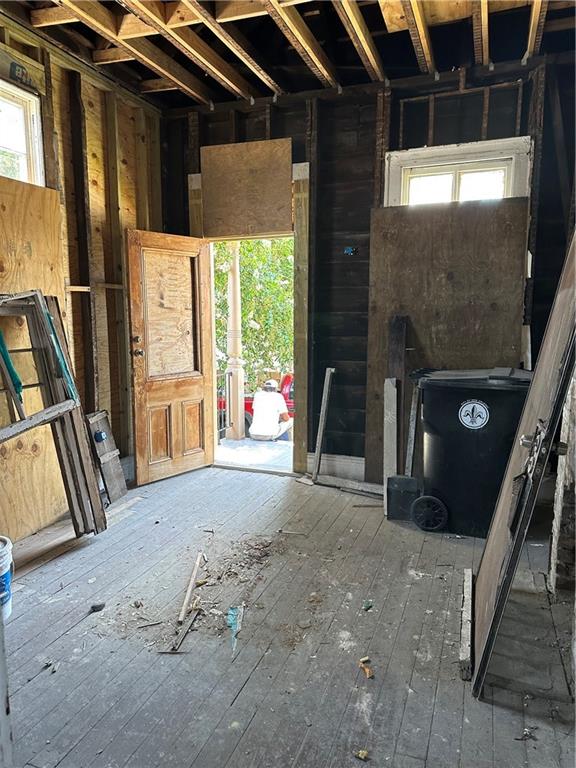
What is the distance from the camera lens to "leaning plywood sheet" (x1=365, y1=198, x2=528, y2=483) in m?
3.46

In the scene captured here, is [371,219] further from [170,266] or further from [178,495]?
[178,495]

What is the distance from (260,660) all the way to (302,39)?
3434mm

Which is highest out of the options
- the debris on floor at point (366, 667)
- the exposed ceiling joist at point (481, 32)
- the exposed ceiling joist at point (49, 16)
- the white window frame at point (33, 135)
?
the exposed ceiling joist at point (49, 16)

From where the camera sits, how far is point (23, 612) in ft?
7.71

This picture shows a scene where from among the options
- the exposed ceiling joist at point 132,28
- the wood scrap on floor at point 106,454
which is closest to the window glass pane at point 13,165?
the exposed ceiling joist at point 132,28

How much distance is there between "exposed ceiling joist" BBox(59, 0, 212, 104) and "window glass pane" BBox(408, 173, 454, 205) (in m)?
1.87

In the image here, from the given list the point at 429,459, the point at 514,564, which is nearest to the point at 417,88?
the point at 429,459

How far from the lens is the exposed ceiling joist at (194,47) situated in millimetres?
2877

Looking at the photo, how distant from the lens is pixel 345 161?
4.04 m

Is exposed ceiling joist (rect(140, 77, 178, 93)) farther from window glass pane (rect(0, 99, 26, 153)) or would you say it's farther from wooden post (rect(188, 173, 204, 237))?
window glass pane (rect(0, 99, 26, 153))

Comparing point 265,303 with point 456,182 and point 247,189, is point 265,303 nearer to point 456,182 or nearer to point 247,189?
point 247,189

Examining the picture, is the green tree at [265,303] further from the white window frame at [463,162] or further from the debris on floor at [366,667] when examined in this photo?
the debris on floor at [366,667]

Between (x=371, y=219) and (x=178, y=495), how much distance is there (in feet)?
8.37

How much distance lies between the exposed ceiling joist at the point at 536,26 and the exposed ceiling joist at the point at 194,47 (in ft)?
6.63
